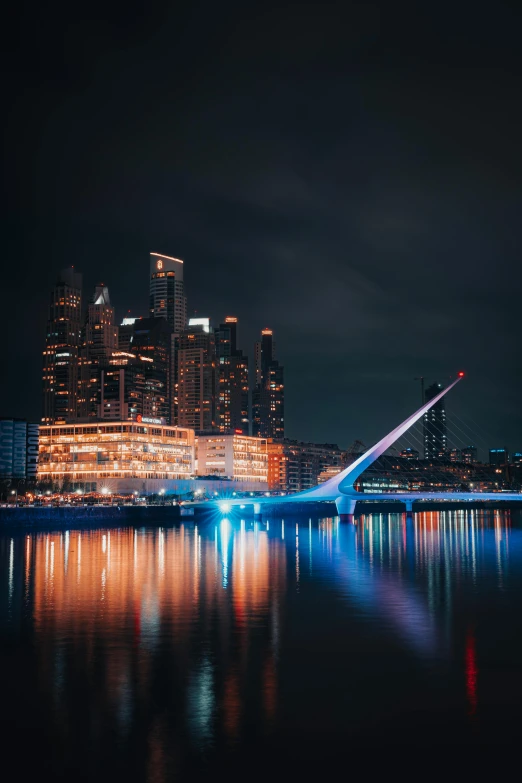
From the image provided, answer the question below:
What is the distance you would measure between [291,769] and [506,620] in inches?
461

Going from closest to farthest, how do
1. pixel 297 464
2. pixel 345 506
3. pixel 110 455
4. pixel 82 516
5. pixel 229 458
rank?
pixel 82 516
pixel 345 506
pixel 110 455
pixel 229 458
pixel 297 464

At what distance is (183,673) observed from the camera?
45.4ft

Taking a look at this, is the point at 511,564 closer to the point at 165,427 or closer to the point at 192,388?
the point at 165,427

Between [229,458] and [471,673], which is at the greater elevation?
[229,458]

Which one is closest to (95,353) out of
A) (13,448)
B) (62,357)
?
(62,357)

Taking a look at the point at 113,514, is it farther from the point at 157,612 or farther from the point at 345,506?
the point at 157,612

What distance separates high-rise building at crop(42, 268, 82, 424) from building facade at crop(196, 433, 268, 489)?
114ft

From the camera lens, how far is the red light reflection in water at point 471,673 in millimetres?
11961

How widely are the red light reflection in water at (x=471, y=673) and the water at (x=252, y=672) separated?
3 centimetres

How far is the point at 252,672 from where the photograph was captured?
548 inches

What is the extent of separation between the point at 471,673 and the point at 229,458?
126744mm

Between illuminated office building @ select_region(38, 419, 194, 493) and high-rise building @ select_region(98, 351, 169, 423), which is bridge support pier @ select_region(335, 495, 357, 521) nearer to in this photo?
illuminated office building @ select_region(38, 419, 194, 493)

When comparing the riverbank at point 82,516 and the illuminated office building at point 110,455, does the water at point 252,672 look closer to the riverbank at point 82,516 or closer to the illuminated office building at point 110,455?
the riverbank at point 82,516

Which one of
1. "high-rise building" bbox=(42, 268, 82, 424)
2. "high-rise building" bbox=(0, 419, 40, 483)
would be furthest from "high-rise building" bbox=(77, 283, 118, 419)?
"high-rise building" bbox=(0, 419, 40, 483)
